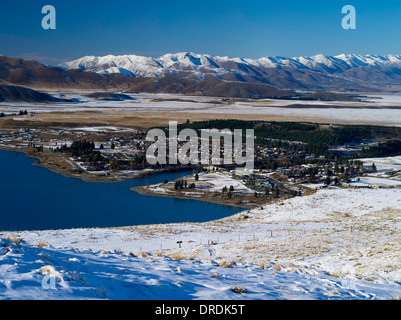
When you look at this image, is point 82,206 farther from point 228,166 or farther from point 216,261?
point 216,261

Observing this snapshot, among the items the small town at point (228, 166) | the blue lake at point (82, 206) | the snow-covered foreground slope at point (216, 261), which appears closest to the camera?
the snow-covered foreground slope at point (216, 261)

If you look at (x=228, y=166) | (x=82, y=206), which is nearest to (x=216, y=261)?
(x=82, y=206)

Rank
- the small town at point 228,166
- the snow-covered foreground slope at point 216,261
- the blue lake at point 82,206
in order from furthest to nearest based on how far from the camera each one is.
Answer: the small town at point 228,166 → the blue lake at point 82,206 → the snow-covered foreground slope at point 216,261

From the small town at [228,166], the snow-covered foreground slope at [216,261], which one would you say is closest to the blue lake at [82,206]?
the small town at [228,166]

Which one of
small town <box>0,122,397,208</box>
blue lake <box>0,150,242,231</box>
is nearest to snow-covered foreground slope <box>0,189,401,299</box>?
blue lake <box>0,150,242,231</box>

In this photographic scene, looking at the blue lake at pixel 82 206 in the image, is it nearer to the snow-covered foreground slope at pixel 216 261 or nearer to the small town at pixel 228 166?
the small town at pixel 228 166
